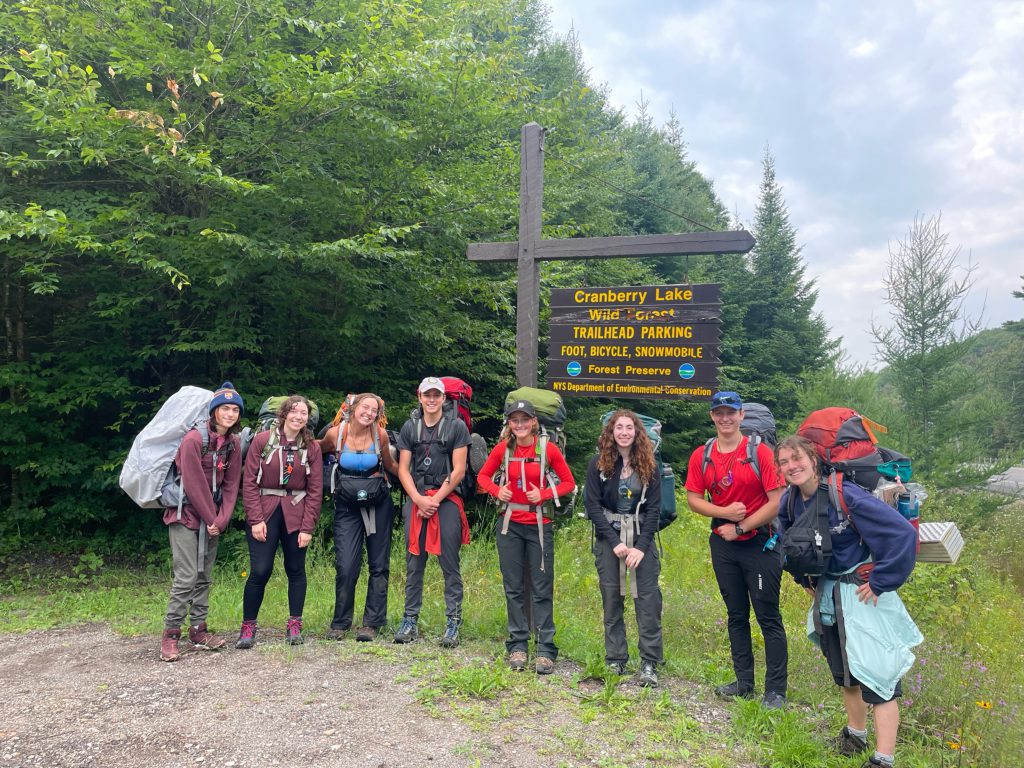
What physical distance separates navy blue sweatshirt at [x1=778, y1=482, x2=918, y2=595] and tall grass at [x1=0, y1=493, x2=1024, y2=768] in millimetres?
1090

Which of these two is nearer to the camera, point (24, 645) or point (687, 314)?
point (687, 314)

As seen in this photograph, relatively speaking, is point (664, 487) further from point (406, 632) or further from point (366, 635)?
point (366, 635)

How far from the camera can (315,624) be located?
563cm

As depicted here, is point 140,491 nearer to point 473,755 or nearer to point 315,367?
point 473,755

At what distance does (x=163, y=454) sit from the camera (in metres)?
4.75

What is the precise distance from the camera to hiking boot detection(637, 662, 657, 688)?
438 centimetres

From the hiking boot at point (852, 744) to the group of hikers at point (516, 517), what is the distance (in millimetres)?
11

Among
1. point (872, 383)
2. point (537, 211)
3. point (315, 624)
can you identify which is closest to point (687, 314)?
point (537, 211)

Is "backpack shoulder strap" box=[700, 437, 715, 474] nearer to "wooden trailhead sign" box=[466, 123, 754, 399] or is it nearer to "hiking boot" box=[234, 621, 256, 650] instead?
"wooden trailhead sign" box=[466, 123, 754, 399]

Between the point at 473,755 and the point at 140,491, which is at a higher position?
Result: the point at 140,491

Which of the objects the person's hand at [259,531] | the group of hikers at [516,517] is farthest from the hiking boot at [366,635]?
the person's hand at [259,531]

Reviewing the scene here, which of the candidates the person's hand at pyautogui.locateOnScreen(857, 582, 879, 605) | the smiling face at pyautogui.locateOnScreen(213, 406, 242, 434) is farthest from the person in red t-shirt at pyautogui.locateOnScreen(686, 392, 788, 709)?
the smiling face at pyautogui.locateOnScreen(213, 406, 242, 434)

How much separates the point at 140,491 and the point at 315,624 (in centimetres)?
194

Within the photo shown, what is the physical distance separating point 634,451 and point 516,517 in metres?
1.03
